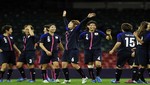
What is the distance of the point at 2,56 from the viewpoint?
58.9 feet

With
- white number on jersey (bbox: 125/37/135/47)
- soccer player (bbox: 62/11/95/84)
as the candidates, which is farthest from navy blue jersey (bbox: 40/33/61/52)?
white number on jersey (bbox: 125/37/135/47)

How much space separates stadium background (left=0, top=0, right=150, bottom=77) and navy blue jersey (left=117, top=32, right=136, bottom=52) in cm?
1596

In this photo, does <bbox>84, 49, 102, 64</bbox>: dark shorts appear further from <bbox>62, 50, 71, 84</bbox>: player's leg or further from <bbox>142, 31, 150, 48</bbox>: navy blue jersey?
<bbox>142, 31, 150, 48</bbox>: navy blue jersey

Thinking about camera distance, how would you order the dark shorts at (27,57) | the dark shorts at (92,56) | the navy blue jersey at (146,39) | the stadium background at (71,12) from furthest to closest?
the stadium background at (71,12) → the dark shorts at (27,57) → the dark shorts at (92,56) → the navy blue jersey at (146,39)

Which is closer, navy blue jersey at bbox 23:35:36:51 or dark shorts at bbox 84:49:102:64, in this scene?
dark shorts at bbox 84:49:102:64

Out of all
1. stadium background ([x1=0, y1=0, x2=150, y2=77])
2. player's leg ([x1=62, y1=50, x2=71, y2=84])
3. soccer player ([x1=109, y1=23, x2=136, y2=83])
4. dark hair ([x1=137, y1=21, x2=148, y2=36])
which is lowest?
player's leg ([x1=62, y1=50, x2=71, y2=84])

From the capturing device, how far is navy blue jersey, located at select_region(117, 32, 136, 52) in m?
16.3

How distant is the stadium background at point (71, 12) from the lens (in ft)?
112

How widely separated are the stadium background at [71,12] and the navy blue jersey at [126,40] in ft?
52.4

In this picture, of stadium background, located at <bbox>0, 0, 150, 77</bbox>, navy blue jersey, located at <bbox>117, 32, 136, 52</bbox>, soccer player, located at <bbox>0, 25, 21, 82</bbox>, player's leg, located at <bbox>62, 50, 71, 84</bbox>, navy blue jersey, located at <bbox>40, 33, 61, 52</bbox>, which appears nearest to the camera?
player's leg, located at <bbox>62, 50, 71, 84</bbox>

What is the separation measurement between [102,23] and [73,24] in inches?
730

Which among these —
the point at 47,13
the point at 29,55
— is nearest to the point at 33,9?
the point at 47,13

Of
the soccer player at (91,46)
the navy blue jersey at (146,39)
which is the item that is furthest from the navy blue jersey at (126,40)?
the soccer player at (91,46)

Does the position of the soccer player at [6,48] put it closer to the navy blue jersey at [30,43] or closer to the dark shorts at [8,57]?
the dark shorts at [8,57]
